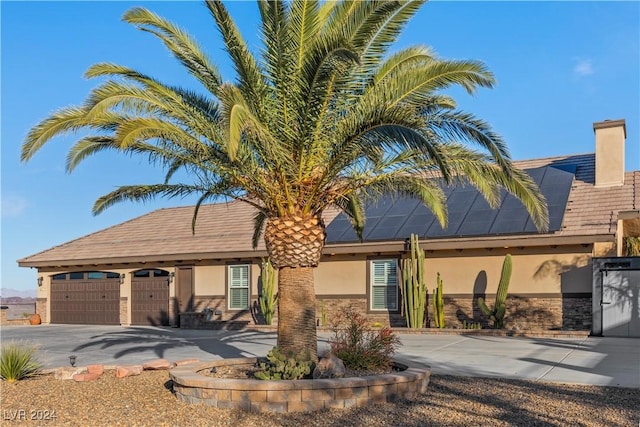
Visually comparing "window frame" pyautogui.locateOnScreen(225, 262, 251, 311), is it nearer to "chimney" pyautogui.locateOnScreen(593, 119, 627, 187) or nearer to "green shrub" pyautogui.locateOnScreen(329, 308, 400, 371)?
"chimney" pyautogui.locateOnScreen(593, 119, 627, 187)

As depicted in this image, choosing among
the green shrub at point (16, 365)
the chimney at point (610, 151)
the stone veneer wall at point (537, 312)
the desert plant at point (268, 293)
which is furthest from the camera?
the desert plant at point (268, 293)

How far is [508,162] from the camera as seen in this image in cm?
1025

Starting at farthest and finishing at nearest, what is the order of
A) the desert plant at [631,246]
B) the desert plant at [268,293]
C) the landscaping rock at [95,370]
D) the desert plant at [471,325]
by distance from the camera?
the desert plant at [268,293], the desert plant at [631,246], the desert plant at [471,325], the landscaping rock at [95,370]

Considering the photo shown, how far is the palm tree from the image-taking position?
9.61 metres

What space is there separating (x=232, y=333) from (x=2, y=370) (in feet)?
35.5

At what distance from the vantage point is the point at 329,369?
927 centimetres

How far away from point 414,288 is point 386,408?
39.6ft

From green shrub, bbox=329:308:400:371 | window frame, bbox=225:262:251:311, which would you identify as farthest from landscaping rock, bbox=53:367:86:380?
window frame, bbox=225:262:251:311

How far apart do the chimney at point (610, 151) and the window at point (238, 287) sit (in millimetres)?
13537

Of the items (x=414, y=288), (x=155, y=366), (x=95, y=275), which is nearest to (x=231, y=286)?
(x=95, y=275)

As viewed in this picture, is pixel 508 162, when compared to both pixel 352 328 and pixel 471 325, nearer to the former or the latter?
pixel 352 328

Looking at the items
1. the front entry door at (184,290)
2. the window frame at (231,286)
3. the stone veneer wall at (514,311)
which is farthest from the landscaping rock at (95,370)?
the front entry door at (184,290)

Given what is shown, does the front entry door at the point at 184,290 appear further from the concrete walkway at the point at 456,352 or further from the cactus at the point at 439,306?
the cactus at the point at 439,306

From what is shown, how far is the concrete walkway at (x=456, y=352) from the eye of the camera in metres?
11.6
